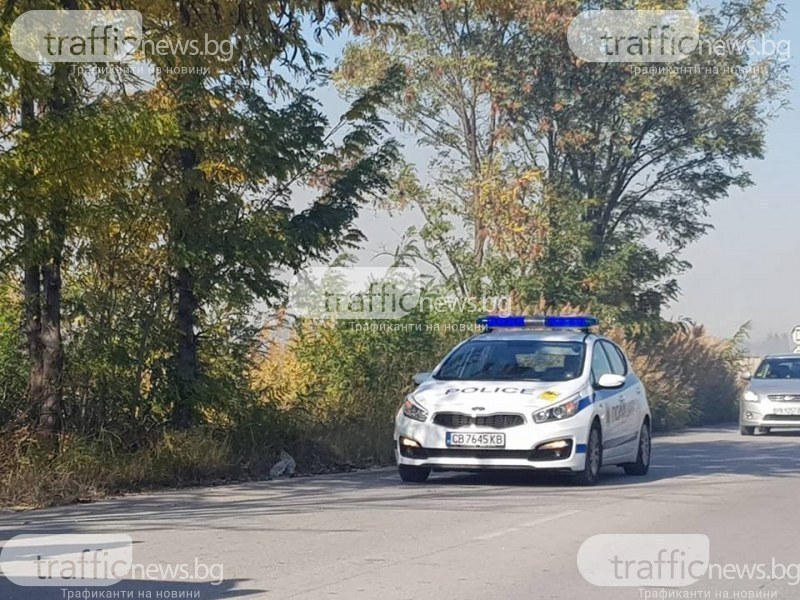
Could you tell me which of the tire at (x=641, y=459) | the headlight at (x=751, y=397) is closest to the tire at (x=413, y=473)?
the tire at (x=641, y=459)

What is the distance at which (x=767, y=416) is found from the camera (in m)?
27.2

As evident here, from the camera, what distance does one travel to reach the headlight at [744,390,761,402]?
2753cm

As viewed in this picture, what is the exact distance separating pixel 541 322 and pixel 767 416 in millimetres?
12024

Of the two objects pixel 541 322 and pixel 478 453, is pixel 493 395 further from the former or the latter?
pixel 541 322

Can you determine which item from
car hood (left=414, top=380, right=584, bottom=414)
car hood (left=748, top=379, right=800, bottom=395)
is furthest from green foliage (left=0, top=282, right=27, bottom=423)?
car hood (left=748, top=379, right=800, bottom=395)

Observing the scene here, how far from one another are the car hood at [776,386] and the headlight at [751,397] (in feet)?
0.32

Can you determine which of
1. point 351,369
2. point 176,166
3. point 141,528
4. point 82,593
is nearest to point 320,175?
point 176,166

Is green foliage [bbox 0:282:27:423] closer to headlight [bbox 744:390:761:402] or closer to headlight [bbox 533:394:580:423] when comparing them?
headlight [bbox 533:394:580:423]

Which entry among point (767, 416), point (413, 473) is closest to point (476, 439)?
point (413, 473)

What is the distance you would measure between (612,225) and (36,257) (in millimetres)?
25598

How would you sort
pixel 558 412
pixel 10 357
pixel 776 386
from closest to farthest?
pixel 558 412 < pixel 10 357 < pixel 776 386

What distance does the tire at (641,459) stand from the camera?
16.4 metres

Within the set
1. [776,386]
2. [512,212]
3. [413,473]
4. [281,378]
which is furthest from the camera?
[512,212]

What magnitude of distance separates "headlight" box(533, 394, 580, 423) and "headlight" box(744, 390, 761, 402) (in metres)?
14.3
